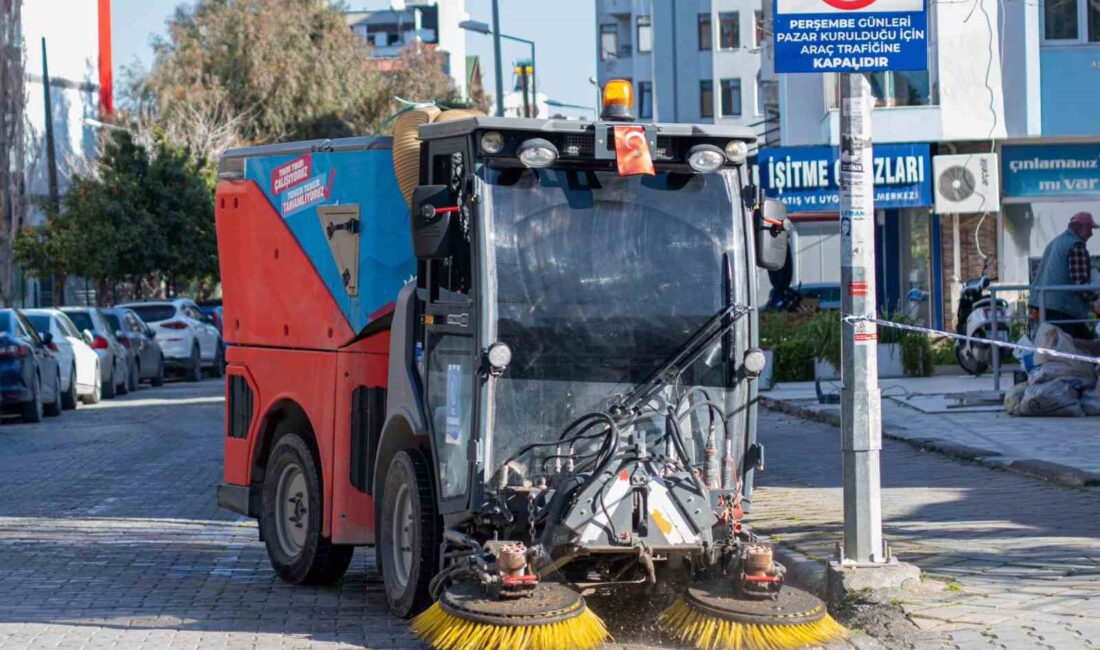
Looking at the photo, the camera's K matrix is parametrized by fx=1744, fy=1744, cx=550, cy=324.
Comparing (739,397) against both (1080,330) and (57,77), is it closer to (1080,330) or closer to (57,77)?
(1080,330)

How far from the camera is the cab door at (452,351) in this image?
775 centimetres

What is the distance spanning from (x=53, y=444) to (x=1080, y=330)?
11548mm

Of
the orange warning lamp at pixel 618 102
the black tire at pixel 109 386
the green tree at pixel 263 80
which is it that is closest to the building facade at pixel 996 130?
the black tire at pixel 109 386

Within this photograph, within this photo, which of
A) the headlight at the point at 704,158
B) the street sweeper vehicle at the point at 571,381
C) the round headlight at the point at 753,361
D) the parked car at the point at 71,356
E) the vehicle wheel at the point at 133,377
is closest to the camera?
the street sweeper vehicle at the point at 571,381

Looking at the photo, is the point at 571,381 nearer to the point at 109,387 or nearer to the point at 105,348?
the point at 105,348

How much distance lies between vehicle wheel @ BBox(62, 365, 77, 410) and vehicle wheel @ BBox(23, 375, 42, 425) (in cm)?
250

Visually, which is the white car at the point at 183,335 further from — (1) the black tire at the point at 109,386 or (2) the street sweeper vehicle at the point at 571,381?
(2) the street sweeper vehicle at the point at 571,381

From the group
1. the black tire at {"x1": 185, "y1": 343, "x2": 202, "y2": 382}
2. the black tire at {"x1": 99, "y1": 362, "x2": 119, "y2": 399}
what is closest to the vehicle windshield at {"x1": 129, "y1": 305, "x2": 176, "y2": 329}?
the black tire at {"x1": 185, "y1": 343, "x2": 202, "y2": 382}

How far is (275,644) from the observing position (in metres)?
7.93

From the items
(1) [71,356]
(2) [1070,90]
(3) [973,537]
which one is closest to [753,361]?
(3) [973,537]

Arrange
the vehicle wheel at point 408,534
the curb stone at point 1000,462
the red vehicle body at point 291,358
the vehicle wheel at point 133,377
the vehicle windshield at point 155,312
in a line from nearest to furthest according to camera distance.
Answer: the vehicle wheel at point 408,534 → the red vehicle body at point 291,358 → the curb stone at point 1000,462 → the vehicle wheel at point 133,377 → the vehicle windshield at point 155,312

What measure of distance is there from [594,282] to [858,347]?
58.5 inches

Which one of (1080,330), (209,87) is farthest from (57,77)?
(1080,330)

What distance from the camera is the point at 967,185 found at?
29500 mm
